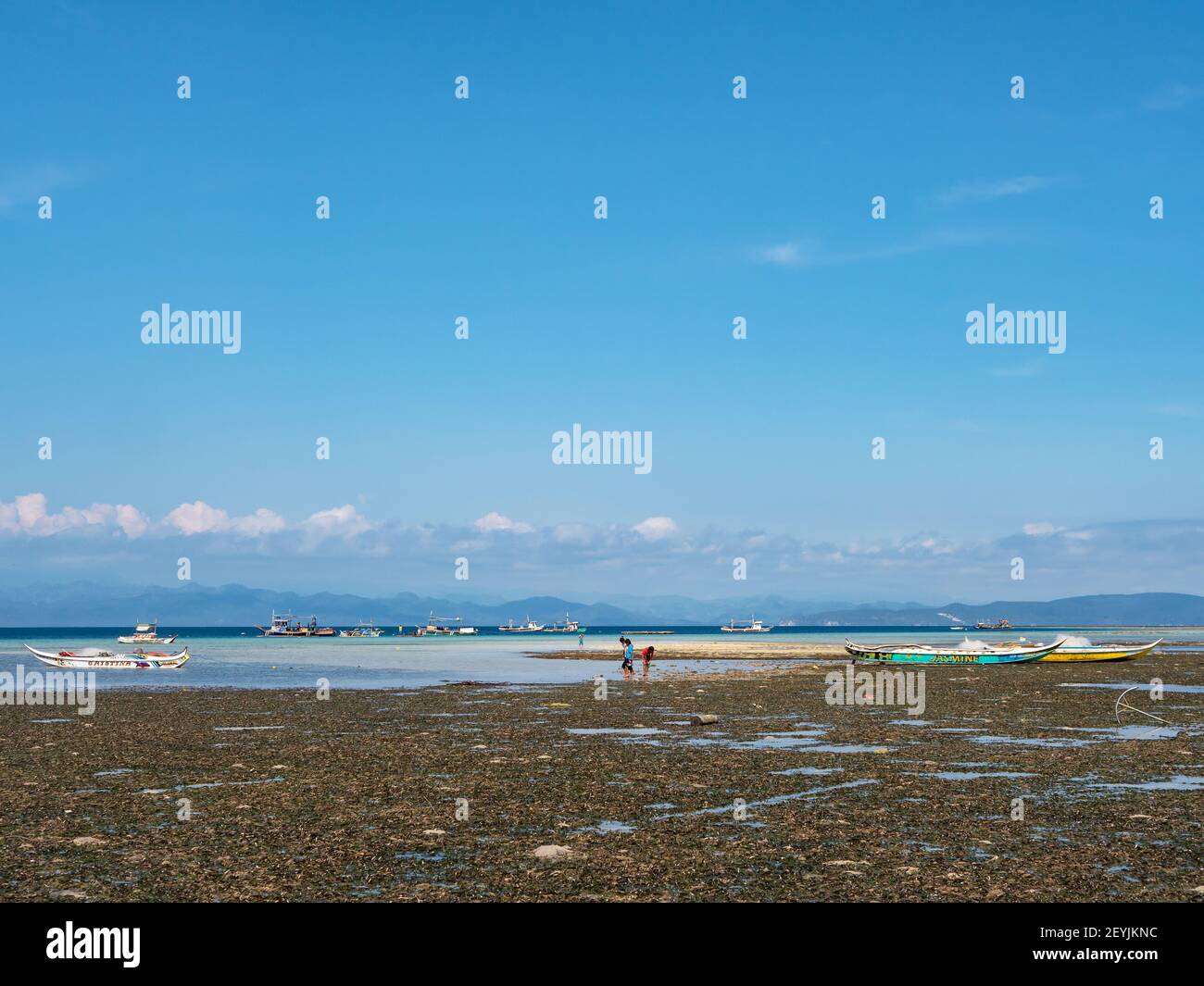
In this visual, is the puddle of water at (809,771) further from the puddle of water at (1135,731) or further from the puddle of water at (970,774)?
the puddle of water at (1135,731)

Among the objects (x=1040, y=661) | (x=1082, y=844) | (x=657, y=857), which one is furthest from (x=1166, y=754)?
(x=1040, y=661)

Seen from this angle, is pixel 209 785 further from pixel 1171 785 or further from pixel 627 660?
pixel 627 660

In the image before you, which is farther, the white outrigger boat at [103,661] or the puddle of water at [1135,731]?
the white outrigger boat at [103,661]

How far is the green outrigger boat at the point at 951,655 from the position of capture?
8262 centimetres

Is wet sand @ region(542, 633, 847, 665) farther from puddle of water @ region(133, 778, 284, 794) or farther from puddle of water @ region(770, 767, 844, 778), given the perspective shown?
puddle of water @ region(133, 778, 284, 794)

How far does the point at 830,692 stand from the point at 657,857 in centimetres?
3707

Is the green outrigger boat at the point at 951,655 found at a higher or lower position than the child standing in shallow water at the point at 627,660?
lower

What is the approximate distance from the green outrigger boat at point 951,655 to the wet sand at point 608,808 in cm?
4643

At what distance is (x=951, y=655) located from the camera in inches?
3356

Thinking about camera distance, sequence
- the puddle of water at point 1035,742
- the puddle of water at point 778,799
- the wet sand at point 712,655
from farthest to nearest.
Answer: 1. the wet sand at point 712,655
2. the puddle of water at point 1035,742
3. the puddle of water at point 778,799

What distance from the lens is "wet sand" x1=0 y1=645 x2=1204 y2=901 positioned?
13.5 m

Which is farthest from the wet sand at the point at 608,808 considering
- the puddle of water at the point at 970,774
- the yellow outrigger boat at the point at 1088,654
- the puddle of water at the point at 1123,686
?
the yellow outrigger boat at the point at 1088,654

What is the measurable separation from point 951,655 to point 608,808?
72.2m
